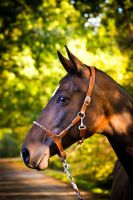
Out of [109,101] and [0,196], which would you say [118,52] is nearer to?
[0,196]

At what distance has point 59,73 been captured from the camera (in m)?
14.9

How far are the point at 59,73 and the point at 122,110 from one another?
38.3ft

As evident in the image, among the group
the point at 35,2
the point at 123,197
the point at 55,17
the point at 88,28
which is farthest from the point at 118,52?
the point at 123,197

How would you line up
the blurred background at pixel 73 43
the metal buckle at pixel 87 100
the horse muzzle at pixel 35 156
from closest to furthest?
the horse muzzle at pixel 35 156, the metal buckle at pixel 87 100, the blurred background at pixel 73 43

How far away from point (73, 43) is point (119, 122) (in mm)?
10522

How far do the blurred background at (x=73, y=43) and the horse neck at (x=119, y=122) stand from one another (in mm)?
7568

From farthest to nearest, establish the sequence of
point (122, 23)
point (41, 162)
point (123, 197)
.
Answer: point (122, 23), point (123, 197), point (41, 162)

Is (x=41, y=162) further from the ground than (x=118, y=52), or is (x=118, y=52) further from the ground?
(x=41, y=162)

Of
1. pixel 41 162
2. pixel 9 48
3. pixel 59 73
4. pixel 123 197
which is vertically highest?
pixel 41 162

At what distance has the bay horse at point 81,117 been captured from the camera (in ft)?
10.4

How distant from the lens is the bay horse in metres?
3.16

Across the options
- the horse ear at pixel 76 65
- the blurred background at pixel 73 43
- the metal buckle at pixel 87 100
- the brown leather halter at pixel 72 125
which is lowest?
the blurred background at pixel 73 43

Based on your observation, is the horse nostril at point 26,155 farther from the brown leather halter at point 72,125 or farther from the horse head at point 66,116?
the brown leather halter at point 72,125

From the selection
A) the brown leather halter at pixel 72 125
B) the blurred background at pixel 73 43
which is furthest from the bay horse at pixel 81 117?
the blurred background at pixel 73 43
